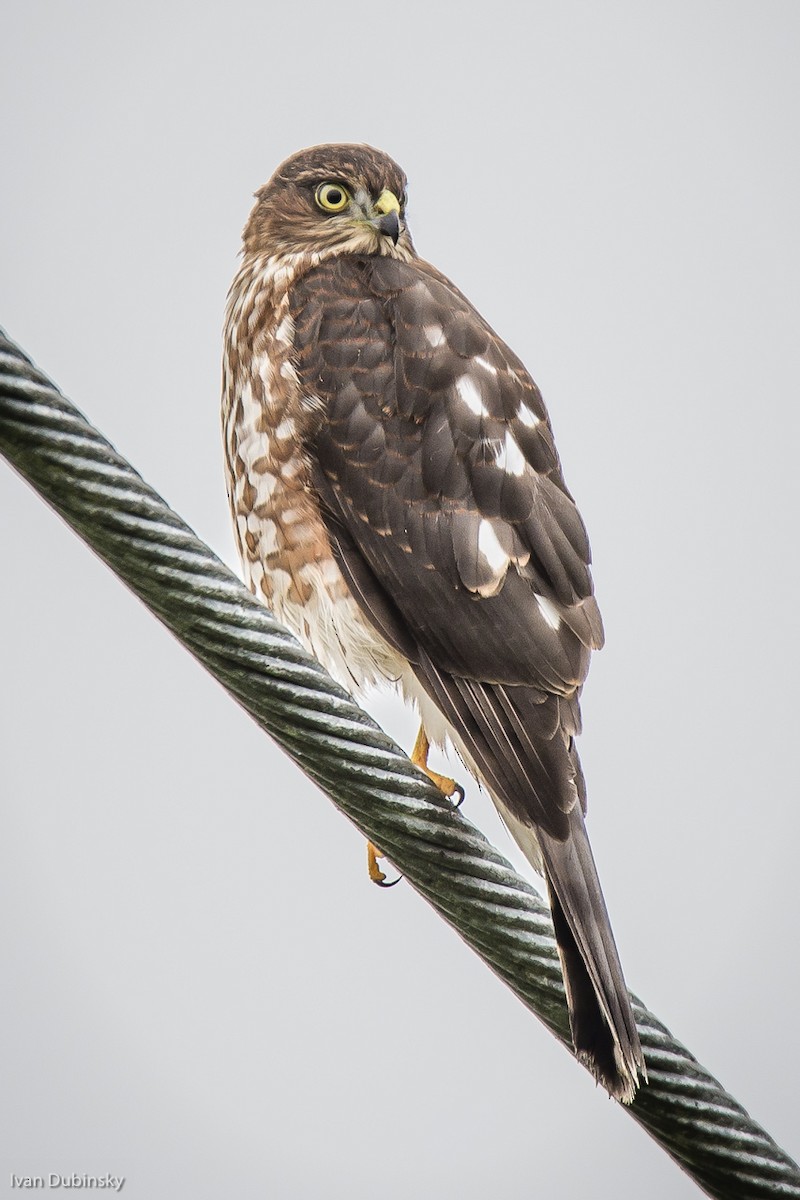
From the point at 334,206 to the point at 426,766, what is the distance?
174 centimetres

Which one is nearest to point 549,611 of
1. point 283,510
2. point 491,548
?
point 491,548

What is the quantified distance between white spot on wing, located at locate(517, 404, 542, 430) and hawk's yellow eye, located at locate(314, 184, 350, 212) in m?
1.03

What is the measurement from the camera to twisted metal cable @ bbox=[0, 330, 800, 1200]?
77.1 inches

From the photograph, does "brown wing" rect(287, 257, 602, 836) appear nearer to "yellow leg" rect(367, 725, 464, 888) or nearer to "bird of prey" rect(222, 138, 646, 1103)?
→ "bird of prey" rect(222, 138, 646, 1103)

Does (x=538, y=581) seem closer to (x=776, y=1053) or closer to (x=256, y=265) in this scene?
(x=256, y=265)

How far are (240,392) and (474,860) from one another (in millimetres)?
1729

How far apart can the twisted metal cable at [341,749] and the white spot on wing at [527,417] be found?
1.38 metres

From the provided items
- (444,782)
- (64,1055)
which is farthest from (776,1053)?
(444,782)

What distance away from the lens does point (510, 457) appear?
10.6ft

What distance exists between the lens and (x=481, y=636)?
2.99 meters

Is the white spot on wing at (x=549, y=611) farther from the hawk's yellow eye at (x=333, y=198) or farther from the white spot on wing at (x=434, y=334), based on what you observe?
the hawk's yellow eye at (x=333, y=198)

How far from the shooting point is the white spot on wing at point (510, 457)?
3219 mm
